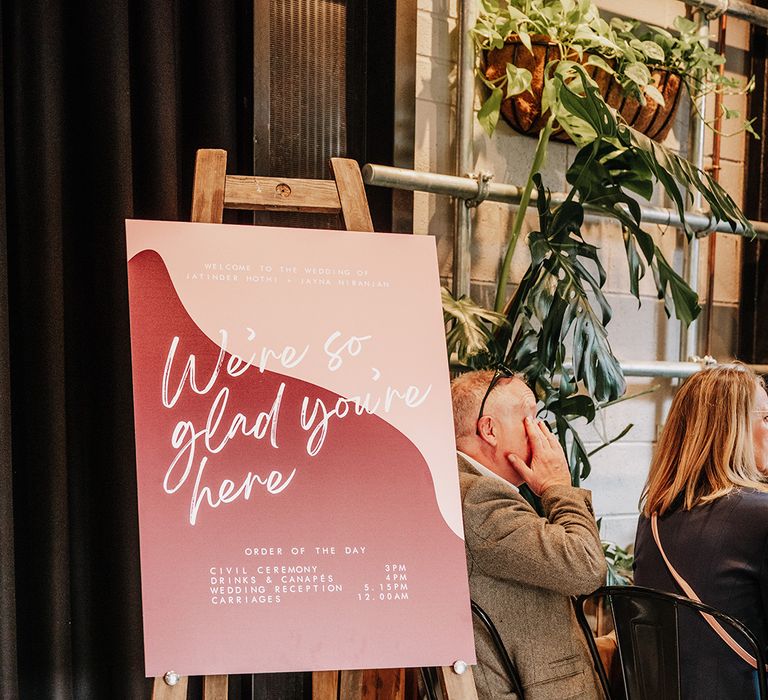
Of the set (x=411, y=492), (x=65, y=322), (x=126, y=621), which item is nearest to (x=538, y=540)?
(x=411, y=492)

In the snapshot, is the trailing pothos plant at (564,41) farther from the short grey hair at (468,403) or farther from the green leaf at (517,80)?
the short grey hair at (468,403)

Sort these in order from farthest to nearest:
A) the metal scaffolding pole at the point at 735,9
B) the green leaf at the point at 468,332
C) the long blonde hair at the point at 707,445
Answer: the metal scaffolding pole at the point at 735,9, the green leaf at the point at 468,332, the long blonde hair at the point at 707,445

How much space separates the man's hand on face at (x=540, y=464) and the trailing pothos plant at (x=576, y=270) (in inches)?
13.1

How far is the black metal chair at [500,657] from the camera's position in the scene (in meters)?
1.66

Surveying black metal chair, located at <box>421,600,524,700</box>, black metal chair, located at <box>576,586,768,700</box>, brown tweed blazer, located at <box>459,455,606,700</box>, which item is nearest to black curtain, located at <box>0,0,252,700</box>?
black metal chair, located at <box>421,600,524,700</box>

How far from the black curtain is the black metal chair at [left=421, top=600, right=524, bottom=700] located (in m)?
0.67

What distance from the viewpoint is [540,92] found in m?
2.52

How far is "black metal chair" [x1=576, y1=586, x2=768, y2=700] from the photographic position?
1525mm

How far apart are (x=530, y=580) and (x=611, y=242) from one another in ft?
4.97

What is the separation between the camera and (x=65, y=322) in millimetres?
1988

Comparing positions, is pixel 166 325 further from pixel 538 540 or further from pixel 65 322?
pixel 538 540

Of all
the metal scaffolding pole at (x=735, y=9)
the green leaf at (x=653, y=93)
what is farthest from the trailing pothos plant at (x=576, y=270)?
the metal scaffolding pole at (x=735, y=9)

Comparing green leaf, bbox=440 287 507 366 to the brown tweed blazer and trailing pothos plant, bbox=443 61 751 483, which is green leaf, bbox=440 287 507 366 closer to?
trailing pothos plant, bbox=443 61 751 483

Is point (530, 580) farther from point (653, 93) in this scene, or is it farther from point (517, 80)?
point (653, 93)
